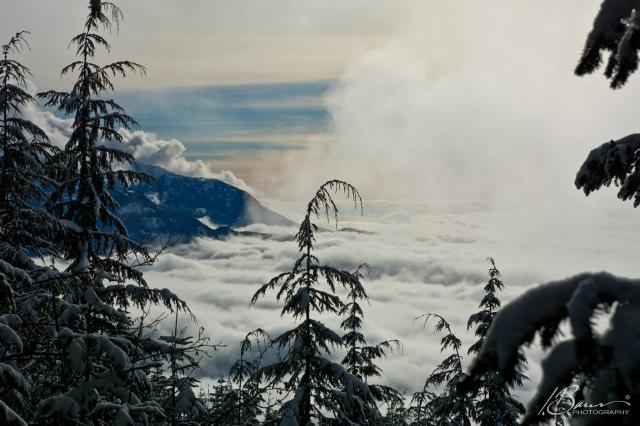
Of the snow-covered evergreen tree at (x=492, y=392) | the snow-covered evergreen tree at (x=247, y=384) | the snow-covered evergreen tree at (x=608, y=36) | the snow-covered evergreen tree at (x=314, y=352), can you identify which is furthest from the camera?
the snow-covered evergreen tree at (x=492, y=392)

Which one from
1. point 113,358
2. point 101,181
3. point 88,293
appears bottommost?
point 113,358

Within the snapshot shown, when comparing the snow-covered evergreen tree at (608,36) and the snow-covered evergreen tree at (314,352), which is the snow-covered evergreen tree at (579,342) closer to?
the snow-covered evergreen tree at (608,36)

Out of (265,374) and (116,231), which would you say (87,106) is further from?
(265,374)

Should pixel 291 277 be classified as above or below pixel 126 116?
below

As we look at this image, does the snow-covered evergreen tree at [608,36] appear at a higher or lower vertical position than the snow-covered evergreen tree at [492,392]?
higher

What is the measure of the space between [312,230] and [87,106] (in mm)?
8617

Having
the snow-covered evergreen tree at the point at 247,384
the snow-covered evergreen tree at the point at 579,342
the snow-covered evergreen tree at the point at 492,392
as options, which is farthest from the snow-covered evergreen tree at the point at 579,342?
the snow-covered evergreen tree at the point at 492,392

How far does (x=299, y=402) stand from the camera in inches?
395

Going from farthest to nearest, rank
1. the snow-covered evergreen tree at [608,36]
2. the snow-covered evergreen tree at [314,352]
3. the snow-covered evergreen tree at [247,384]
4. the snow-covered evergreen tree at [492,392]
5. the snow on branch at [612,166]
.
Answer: the snow-covered evergreen tree at [492,392] → the snow-covered evergreen tree at [314,352] → the snow-covered evergreen tree at [247,384] → the snow on branch at [612,166] → the snow-covered evergreen tree at [608,36]

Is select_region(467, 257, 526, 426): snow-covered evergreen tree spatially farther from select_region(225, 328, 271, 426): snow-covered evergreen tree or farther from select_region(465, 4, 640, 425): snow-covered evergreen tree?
select_region(465, 4, 640, 425): snow-covered evergreen tree

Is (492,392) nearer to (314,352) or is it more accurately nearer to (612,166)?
(314,352)

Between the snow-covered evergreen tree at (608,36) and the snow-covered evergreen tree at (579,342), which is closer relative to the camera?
the snow-covered evergreen tree at (579,342)

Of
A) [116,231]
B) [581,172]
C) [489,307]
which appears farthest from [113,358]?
[489,307]

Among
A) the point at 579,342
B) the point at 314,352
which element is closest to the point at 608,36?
the point at 579,342
